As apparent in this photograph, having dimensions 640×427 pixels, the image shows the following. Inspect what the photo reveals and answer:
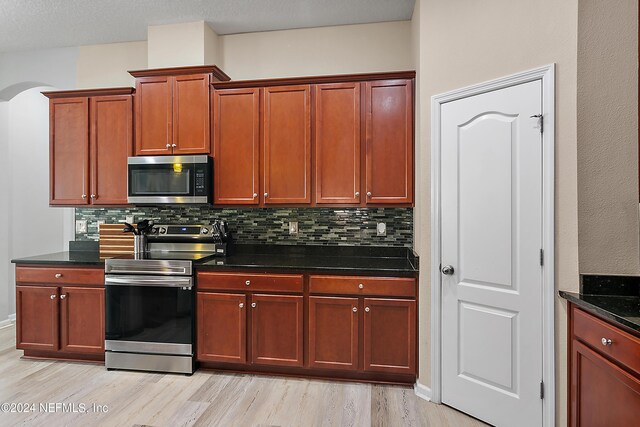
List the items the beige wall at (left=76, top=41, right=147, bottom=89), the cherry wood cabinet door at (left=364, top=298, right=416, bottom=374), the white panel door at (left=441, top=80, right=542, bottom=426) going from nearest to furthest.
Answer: the white panel door at (left=441, top=80, right=542, bottom=426) → the cherry wood cabinet door at (left=364, top=298, right=416, bottom=374) → the beige wall at (left=76, top=41, right=147, bottom=89)

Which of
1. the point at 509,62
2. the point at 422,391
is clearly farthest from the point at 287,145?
the point at 422,391

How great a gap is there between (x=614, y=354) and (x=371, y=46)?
289 centimetres

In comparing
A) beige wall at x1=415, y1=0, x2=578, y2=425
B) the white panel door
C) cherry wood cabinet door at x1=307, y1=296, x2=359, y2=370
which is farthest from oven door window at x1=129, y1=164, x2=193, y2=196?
the white panel door

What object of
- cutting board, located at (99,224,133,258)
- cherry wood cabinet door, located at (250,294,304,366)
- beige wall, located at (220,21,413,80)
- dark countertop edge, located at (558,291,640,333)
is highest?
beige wall, located at (220,21,413,80)

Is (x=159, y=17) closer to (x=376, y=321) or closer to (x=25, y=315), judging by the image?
(x=25, y=315)

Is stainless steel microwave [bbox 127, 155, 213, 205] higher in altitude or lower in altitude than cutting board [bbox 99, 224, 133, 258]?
higher

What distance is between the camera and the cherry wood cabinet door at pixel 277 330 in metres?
2.85

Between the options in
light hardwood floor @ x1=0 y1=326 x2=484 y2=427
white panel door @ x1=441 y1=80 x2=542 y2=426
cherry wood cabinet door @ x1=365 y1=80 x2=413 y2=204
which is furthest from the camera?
cherry wood cabinet door @ x1=365 y1=80 x2=413 y2=204

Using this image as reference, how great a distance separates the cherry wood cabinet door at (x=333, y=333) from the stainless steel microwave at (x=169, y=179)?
133cm

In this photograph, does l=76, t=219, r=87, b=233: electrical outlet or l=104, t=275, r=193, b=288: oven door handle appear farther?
l=76, t=219, r=87, b=233: electrical outlet

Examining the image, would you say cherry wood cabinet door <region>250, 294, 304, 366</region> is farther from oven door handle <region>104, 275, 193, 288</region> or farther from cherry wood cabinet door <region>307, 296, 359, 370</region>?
oven door handle <region>104, 275, 193, 288</region>

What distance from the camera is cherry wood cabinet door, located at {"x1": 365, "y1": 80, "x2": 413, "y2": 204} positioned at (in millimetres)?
3016

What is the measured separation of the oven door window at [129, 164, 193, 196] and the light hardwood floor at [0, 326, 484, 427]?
1.47m

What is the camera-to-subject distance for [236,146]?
325cm
